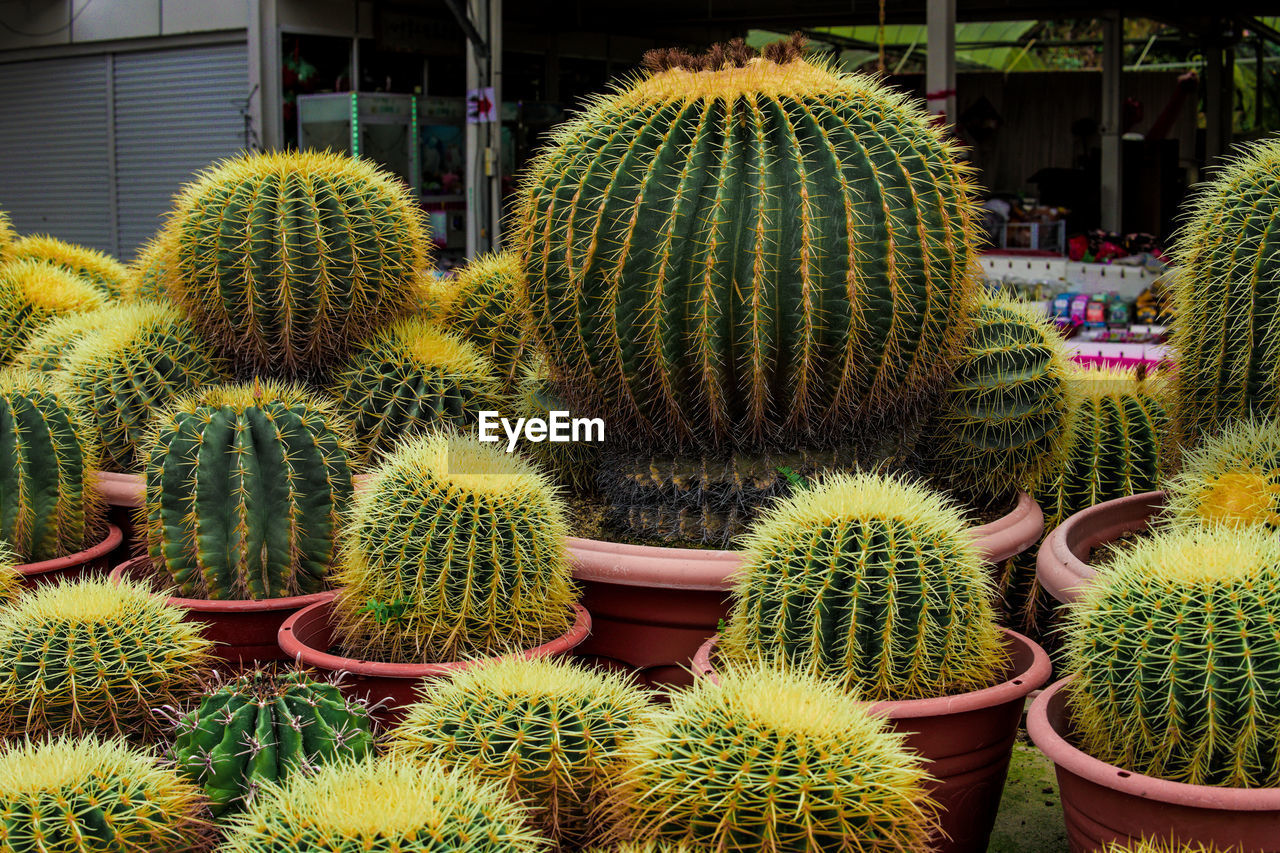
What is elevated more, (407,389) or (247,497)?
(407,389)

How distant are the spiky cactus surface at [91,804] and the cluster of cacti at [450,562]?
0.67 metres

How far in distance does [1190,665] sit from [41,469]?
110 inches

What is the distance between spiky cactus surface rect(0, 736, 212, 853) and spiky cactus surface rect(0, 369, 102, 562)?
1.49 m

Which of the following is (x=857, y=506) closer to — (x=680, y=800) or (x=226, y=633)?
(x=680, y=800)

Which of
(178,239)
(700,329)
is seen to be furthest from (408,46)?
(700,329)

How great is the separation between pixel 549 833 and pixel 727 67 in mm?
1944

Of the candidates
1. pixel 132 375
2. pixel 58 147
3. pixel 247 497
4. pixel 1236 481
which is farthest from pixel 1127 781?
pixel 58 147

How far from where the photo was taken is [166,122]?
12117 mm

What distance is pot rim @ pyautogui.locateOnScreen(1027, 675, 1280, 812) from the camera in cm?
180

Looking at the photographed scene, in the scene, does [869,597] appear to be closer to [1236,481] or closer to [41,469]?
[1236,481]

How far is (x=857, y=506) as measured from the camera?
7.23 ft

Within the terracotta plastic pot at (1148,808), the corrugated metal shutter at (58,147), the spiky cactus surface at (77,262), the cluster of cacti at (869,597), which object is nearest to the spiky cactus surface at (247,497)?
the cluster of cacti at (869,597)

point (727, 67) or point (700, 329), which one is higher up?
point (727, 67)

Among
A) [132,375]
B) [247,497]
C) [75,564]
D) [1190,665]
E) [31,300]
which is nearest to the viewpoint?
[1190,665]
